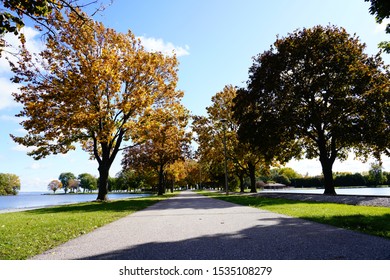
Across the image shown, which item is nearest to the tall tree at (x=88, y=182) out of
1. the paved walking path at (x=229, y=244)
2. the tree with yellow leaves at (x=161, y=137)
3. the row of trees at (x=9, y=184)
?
the row of trees at (x=9, y=184)

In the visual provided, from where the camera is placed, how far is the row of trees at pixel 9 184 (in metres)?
132

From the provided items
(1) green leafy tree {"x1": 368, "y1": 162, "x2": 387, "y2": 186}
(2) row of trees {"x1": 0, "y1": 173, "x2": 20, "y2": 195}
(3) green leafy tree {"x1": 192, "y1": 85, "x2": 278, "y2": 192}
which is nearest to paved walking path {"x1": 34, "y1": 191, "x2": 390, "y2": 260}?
(3) green leafy tree {"x1": 192, "y1": 85, "x2": 278, "y2": 192}

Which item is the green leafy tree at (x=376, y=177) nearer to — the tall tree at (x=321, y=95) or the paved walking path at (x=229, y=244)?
the tall tree at (x=321, y=95)

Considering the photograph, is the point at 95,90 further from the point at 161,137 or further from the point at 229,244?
the point at 229,244

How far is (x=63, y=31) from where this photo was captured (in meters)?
23.7

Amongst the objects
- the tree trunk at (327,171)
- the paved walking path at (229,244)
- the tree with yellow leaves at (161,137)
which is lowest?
the paved walking path at (229,244)

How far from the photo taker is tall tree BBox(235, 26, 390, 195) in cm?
2497

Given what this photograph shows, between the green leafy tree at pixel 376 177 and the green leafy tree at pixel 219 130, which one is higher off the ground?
the green leafy tree at pixel 219 130

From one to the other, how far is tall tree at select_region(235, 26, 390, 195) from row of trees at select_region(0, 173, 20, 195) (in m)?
139

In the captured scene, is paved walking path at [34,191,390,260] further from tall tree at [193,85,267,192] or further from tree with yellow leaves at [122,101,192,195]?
tall tree at [193,85,267,192]

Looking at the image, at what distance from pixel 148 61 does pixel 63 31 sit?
23.5 feet

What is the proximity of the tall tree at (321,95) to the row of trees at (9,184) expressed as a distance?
139 meters

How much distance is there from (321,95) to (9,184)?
148471 mm

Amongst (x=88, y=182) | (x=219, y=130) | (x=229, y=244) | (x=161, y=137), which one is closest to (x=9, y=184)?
(x=88, y=182)
